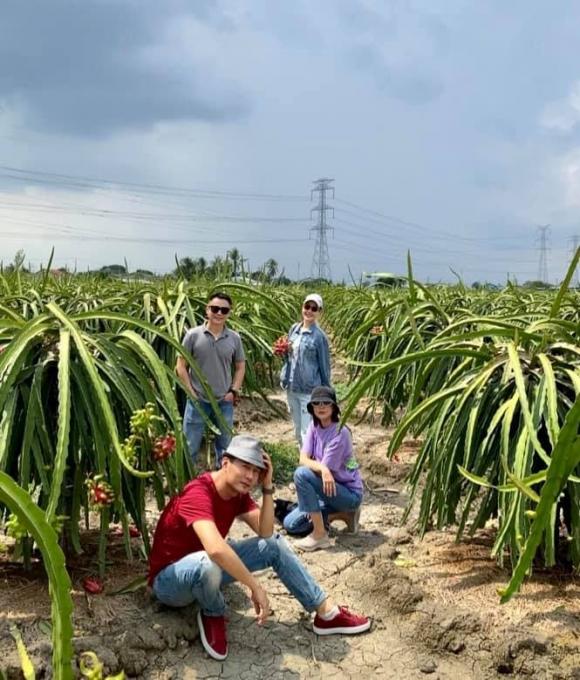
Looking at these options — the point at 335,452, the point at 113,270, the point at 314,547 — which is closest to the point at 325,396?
the point at 335,452

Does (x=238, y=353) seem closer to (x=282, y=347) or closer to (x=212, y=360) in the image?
(x=212, y=360)

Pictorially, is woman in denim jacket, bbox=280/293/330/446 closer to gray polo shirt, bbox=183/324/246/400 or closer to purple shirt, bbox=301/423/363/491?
gray polo shirt, bbox=183/324/246/400

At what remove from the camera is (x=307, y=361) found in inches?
181

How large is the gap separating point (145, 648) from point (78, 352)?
1033 millimetres

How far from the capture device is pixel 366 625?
8.55 feet

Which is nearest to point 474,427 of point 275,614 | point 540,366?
point 540,366

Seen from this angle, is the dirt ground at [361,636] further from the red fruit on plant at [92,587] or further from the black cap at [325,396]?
the black cap at [325,396]

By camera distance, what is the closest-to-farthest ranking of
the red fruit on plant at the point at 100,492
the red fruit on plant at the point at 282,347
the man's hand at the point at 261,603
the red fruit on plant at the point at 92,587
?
1. the red fruit on plant at the point at 100,492
2. the man's hand at the point at 261,603
3. the red fruit on plant at the point at 92,587
4. the red fruit on plant at the point at 282,347

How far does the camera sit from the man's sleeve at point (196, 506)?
239cm

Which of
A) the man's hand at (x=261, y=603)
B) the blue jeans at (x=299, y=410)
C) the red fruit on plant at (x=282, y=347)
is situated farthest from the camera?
the red fruit on plant at (x=282, y=347)

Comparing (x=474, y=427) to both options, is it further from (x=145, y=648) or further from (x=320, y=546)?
(x=145, y=648)

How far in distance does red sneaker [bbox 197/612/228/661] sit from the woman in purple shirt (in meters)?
1.03

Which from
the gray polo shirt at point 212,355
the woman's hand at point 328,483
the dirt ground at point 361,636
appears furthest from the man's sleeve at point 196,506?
the gray polo shirt at point 212,355

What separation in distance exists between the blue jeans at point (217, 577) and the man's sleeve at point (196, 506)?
0.15 m
